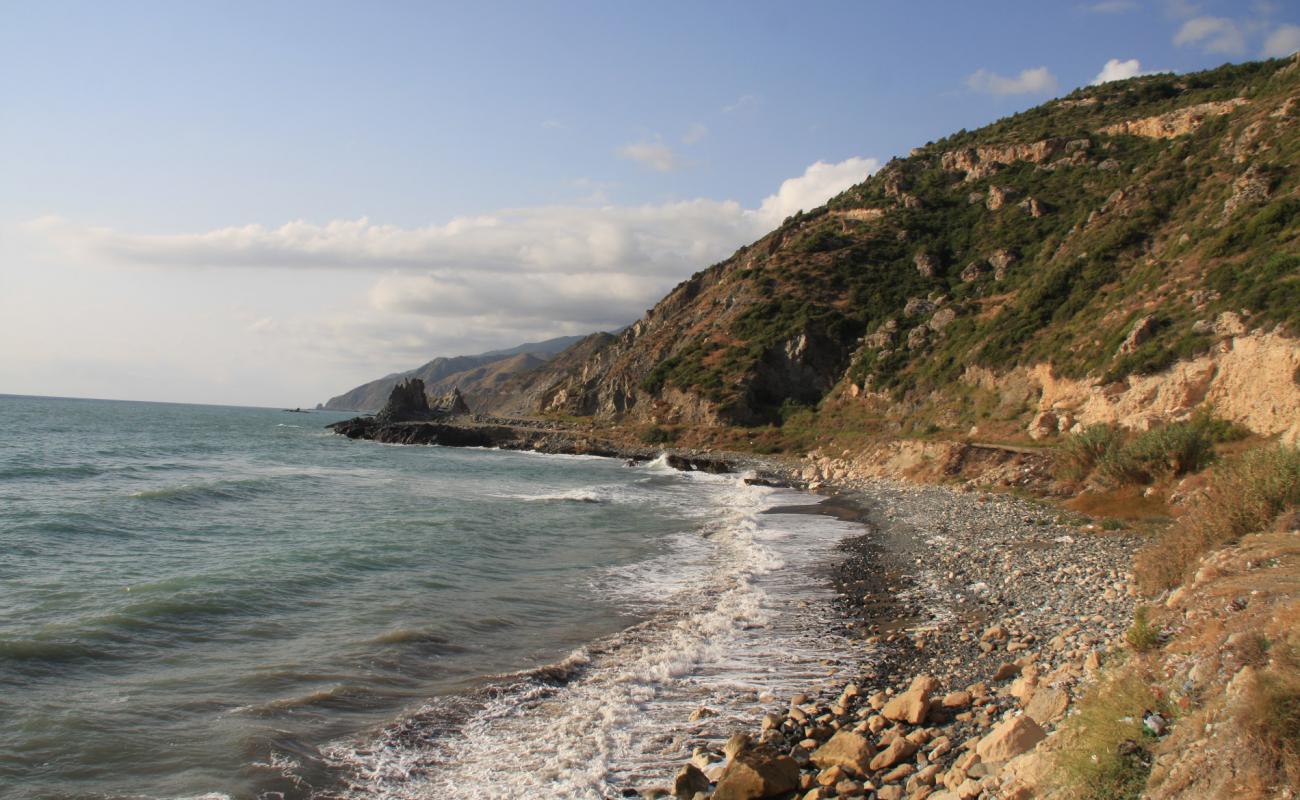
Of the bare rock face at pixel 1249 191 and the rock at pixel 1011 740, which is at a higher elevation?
the bare rock face at pixel 1249 191

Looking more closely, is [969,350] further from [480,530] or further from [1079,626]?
[1079,626]

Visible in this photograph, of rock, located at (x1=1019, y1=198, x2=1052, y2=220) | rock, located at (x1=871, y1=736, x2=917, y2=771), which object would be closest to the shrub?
rock, located at (x1=871, y1=736, x2=917, y2=771)

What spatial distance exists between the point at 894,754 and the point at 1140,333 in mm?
28391

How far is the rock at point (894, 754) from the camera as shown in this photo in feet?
22.0

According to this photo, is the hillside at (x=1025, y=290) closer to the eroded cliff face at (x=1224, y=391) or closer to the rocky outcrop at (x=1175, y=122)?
the eroded cliff face at (x=1224, y=391)

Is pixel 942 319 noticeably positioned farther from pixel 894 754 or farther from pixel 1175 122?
pixel 894 754

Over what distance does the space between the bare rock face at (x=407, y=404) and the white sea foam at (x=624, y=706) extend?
101m

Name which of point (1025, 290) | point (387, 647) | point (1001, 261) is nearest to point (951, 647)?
point (387, 647)

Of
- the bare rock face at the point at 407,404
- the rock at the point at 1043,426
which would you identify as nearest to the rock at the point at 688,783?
the rock at the point at 1043,426

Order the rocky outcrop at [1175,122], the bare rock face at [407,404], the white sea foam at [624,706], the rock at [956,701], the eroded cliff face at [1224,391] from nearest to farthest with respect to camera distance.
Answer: the white sea foam at [624,706]
the rock at [956,701]
the eroded cliff face at [1224,391]
the rocky outcrop at [1175,122]
the bare rock face at [407,404]

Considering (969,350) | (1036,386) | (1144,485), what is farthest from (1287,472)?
(969,350)

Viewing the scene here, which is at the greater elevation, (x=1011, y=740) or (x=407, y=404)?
(x=407, y=404)

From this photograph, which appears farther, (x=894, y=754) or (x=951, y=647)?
(x=951, y=647)

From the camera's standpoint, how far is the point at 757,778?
644 cm
